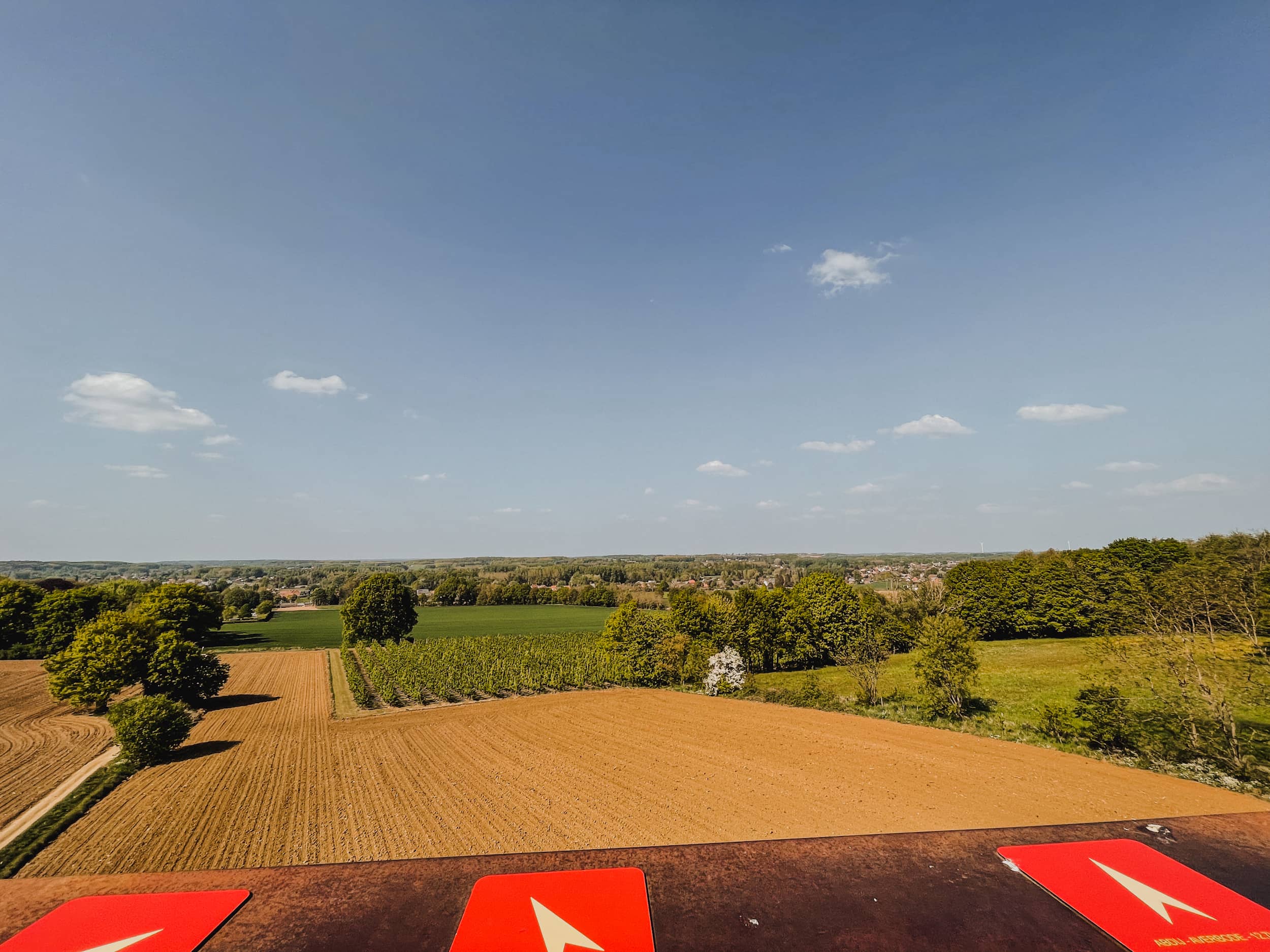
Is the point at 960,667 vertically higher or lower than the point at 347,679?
higher

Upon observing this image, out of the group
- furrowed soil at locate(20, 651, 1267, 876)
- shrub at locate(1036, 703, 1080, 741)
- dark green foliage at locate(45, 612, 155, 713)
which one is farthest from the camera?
dark green foliage at locate(45, 612, 155, 713)

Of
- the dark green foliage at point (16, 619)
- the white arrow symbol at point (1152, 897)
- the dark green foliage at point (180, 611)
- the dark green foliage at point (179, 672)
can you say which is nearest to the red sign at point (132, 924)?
the white arrow symbol at point (1152, 897)

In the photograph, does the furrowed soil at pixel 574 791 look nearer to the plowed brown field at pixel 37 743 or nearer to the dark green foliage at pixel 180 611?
the plowed brown field at pixel 37 743

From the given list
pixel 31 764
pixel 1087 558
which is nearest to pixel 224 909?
pixel 31 764

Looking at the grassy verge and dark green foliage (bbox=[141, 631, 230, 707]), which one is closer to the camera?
the grassy verge

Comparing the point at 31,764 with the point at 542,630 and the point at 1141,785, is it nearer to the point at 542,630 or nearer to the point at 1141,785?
the point at 1141,785

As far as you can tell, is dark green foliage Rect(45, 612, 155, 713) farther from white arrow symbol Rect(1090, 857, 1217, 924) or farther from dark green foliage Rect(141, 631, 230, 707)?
white arrow symbol Rect(1090, 857, 1217, 924)

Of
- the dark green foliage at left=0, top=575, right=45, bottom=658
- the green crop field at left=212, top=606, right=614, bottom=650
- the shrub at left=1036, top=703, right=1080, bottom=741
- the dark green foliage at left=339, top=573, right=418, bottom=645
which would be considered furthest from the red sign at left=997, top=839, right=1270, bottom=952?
the dark green foliage at left=0, top=575, right=45, bottom=658
